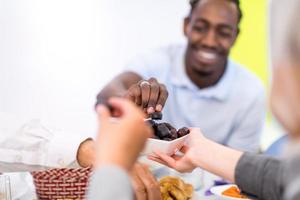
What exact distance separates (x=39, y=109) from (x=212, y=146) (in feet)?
5.97

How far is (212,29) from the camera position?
2701 mm

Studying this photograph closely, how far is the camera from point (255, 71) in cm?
271

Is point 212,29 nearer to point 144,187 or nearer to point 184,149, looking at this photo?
point 184,149

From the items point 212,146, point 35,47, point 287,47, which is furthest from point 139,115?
point 35,47

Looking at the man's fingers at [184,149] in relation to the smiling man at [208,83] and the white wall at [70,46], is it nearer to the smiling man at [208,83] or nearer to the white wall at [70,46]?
the smiling man at [208,83]

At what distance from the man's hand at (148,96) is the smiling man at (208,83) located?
108cm

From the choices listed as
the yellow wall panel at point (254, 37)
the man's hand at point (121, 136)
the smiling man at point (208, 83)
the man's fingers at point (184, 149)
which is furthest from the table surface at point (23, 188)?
the yellow wall panel at point (254, 37)

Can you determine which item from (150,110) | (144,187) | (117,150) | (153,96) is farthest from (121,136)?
(153,96)

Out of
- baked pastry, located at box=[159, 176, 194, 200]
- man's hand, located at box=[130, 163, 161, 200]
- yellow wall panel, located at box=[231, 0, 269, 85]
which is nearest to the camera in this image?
man's hand, located at box=[130, 163, 161, 200]

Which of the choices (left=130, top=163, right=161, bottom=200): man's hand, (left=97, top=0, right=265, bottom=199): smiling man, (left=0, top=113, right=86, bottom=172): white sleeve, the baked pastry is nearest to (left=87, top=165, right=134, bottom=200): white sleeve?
(left=130, top=163, right=161, bottom=200): man's hand

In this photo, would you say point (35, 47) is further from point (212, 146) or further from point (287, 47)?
point (287, 47)

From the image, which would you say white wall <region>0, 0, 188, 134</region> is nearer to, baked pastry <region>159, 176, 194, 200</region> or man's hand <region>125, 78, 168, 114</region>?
man's hand <region>125, 78, 168, 114</region>

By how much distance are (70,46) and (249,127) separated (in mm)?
1162

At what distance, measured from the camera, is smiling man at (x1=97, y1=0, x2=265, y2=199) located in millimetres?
2707
